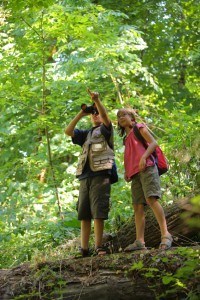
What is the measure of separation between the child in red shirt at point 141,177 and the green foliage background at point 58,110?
75 cm

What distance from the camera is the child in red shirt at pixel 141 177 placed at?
4.52 meters

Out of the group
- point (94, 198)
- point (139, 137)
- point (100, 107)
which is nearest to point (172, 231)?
point (94, 198)

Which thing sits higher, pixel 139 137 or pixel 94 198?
pixel 139 137

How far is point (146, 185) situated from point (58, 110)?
4.08 meters

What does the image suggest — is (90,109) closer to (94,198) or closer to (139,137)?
(139,137)

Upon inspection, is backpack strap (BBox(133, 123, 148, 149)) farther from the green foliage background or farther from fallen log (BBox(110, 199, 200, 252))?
the green foliage background

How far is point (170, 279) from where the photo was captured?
3365 mm

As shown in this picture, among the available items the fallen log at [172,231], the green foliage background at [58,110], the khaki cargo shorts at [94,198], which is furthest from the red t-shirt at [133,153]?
the green foliage background at [58,110]

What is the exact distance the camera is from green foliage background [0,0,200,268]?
656cm

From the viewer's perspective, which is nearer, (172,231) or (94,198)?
(94,198)

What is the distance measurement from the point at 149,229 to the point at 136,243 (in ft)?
1.84

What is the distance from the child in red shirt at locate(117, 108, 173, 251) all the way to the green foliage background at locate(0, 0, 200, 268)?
751 millimetres

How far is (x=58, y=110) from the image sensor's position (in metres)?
8.38

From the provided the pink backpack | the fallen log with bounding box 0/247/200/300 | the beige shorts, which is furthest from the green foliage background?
the fallen log with bounding box 0/247/200/300
